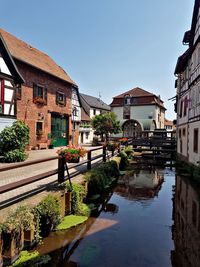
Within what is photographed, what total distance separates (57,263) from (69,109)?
19.6 meters

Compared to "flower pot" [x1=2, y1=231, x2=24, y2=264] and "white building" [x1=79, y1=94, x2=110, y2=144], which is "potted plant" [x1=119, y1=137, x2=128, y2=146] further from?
"flower pot" [x1=2, y1=231, x2=24, y2=264]

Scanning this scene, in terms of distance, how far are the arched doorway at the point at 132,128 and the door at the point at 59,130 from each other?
16.7 metres

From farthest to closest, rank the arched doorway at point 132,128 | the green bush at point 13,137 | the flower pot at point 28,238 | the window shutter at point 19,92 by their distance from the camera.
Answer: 1. the arched doorway at point 132,128
2. the window shutter at point 19,92
3. the green bush at point 13,137
4. the flower pot at point 28,238

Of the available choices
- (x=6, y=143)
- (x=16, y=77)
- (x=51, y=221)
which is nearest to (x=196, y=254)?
(x=51, y=221)

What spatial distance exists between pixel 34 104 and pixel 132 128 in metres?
22.9

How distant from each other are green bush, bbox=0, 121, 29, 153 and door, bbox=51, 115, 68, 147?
8276 mm

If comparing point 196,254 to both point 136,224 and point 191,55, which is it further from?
point 191,55

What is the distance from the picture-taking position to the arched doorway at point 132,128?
36688mm

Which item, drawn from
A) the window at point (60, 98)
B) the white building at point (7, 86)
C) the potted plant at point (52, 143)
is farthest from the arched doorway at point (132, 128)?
the white building at point (7, 86)

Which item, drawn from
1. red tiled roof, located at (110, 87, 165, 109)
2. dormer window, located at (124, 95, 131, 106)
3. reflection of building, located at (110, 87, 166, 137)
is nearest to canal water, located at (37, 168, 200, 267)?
reflection of building, located at (110, 87, 166, 137)

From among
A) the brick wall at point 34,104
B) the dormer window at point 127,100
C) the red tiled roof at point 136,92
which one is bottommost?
the brick wall at point 34,104

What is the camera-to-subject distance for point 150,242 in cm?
512

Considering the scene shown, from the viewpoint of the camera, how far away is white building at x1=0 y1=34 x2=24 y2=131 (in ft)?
41.3

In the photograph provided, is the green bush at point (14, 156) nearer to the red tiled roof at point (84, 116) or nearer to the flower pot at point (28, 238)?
the flower pot at point (28, 238)
